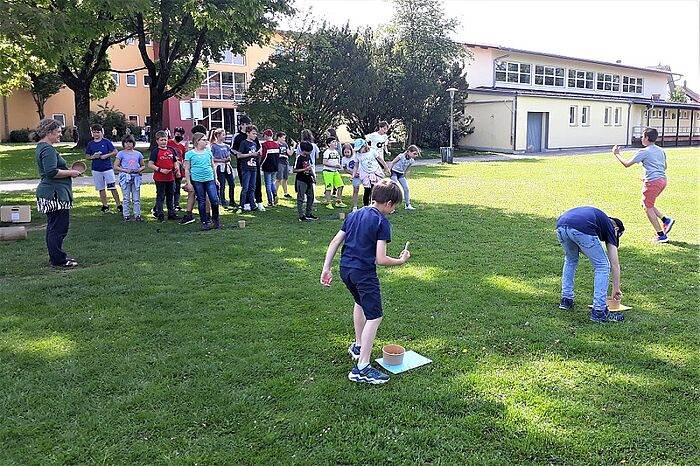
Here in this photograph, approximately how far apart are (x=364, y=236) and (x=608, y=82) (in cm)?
5421

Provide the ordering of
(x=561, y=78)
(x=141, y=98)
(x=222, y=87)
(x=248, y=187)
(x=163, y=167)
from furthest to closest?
(x=141, y=98) < (x=222, y=87) < (x=561, y=78) < (x=248, y=187) < (x=163, y=167)

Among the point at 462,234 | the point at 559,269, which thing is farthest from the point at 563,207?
the point at 559,269

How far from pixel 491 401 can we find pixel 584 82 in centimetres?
5070

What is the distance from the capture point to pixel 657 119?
50625 millimetres

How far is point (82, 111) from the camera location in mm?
30859

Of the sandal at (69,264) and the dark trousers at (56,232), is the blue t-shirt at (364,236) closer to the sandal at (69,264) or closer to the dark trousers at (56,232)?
the dark trousers at (56,232)

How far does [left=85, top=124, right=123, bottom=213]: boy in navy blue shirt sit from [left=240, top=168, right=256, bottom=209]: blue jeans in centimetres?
263

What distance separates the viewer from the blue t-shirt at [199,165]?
1027cm

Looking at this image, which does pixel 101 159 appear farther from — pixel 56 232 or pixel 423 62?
pixel 423 62

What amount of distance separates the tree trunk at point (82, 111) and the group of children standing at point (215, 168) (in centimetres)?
2033

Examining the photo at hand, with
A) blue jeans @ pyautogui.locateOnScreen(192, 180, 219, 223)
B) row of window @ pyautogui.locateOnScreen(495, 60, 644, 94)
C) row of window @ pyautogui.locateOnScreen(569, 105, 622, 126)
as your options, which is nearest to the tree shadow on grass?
blue jeans @ pyautogui.locateOnScreen(192, 180, 219, 223)

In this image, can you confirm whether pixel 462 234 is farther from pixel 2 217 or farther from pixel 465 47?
pixel 465 47

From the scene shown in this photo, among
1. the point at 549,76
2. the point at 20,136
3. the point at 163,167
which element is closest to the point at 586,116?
the point at 549,76

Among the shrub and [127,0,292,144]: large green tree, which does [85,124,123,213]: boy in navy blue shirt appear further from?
the shrub
